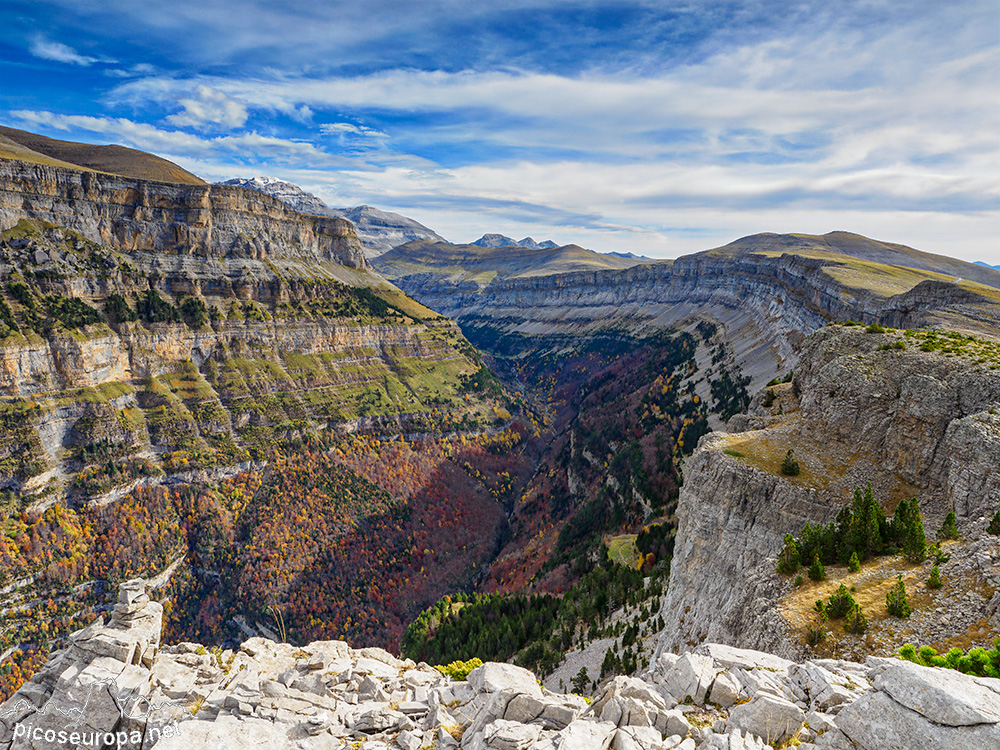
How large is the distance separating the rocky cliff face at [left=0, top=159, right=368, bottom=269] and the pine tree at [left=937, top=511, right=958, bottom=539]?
173943mm

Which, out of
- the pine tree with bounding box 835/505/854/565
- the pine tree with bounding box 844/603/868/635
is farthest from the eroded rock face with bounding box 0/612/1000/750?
the pine tree with bounding box 835/505/854/565

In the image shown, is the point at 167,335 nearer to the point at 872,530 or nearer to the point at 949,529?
the point at 872,530

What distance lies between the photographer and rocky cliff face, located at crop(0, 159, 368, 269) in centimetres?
11981

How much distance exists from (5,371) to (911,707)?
142363 millimetres

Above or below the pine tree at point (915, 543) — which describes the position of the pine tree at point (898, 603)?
below

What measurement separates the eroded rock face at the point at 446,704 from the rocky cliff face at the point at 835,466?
31.9 ft

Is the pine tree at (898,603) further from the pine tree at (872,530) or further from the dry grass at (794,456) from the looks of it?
the dry grass at (794,456)

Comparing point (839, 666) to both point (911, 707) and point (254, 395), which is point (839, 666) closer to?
point (911, 707)

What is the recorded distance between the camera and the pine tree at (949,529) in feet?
90.1

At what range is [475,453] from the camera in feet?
526

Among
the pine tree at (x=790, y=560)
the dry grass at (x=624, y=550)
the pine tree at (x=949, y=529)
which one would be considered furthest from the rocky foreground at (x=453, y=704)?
the dry grass at (x=624, y=550)

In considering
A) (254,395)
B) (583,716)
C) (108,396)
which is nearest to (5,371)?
(108,396)

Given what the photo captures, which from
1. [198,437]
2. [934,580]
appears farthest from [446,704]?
[198,437]

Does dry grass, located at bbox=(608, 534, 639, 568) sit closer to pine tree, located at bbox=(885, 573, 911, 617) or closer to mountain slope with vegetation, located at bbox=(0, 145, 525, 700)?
mountain slope with vegetation, located at bbox=(0, 145, 525, 700)
